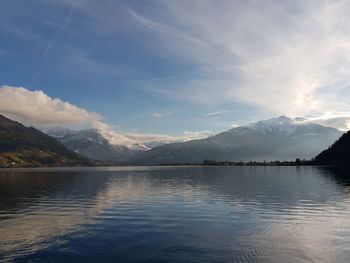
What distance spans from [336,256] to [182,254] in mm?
15507

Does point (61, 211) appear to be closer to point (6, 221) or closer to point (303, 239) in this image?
point (6, 221)

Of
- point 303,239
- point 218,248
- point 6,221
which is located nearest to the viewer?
point 218,248

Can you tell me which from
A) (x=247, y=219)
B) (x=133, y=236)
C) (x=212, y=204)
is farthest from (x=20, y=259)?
(x=212, y=204)

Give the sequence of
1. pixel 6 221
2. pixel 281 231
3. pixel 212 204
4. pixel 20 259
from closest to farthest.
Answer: pixel 20 259 < pixel 281 231 < pixel 6 221 < pixel 212 204

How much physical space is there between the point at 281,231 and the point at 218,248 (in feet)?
40.6

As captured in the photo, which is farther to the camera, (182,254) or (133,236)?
(133,236)

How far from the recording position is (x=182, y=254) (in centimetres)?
2875

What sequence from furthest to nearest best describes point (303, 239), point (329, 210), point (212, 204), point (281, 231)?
point (212, 204) → point (329, 210) → point (281, 231) → point (303, 239)

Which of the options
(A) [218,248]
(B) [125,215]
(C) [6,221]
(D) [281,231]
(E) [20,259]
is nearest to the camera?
(E) [20,259]

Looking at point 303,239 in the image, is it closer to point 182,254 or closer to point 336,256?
point 336,256

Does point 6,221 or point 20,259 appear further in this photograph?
point 6,221

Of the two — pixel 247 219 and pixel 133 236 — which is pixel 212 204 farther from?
pixel 133 236

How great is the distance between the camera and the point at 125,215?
50.6 meters

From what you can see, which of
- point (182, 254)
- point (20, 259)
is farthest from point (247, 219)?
point (20, 259)
